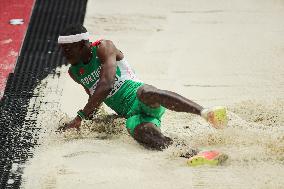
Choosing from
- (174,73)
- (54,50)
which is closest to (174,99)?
(174,73)

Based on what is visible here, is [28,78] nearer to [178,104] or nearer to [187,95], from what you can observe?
[187,95]

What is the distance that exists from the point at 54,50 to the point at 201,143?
8.85ft

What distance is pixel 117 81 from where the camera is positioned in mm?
4777

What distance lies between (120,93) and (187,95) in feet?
3.24

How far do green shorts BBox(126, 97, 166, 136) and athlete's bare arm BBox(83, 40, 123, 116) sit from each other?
0.28m

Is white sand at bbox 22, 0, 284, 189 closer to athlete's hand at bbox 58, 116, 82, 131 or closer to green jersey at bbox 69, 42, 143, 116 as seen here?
athlete's hand at bbox 58, 116, 82, 131

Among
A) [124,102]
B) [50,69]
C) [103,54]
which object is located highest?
[103,54]

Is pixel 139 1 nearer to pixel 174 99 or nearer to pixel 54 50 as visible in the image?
pixel 54 50

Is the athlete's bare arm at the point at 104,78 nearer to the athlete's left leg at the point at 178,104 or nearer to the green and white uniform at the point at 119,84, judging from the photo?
the green and white uniform at the point at 119,84

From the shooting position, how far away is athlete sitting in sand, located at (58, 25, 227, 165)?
14.4 feet

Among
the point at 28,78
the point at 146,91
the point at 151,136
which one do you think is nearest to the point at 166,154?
the point at 151,136

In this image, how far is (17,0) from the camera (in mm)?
8031

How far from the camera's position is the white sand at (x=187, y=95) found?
410 centimetres

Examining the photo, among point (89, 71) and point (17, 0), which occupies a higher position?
point (89, 71)
